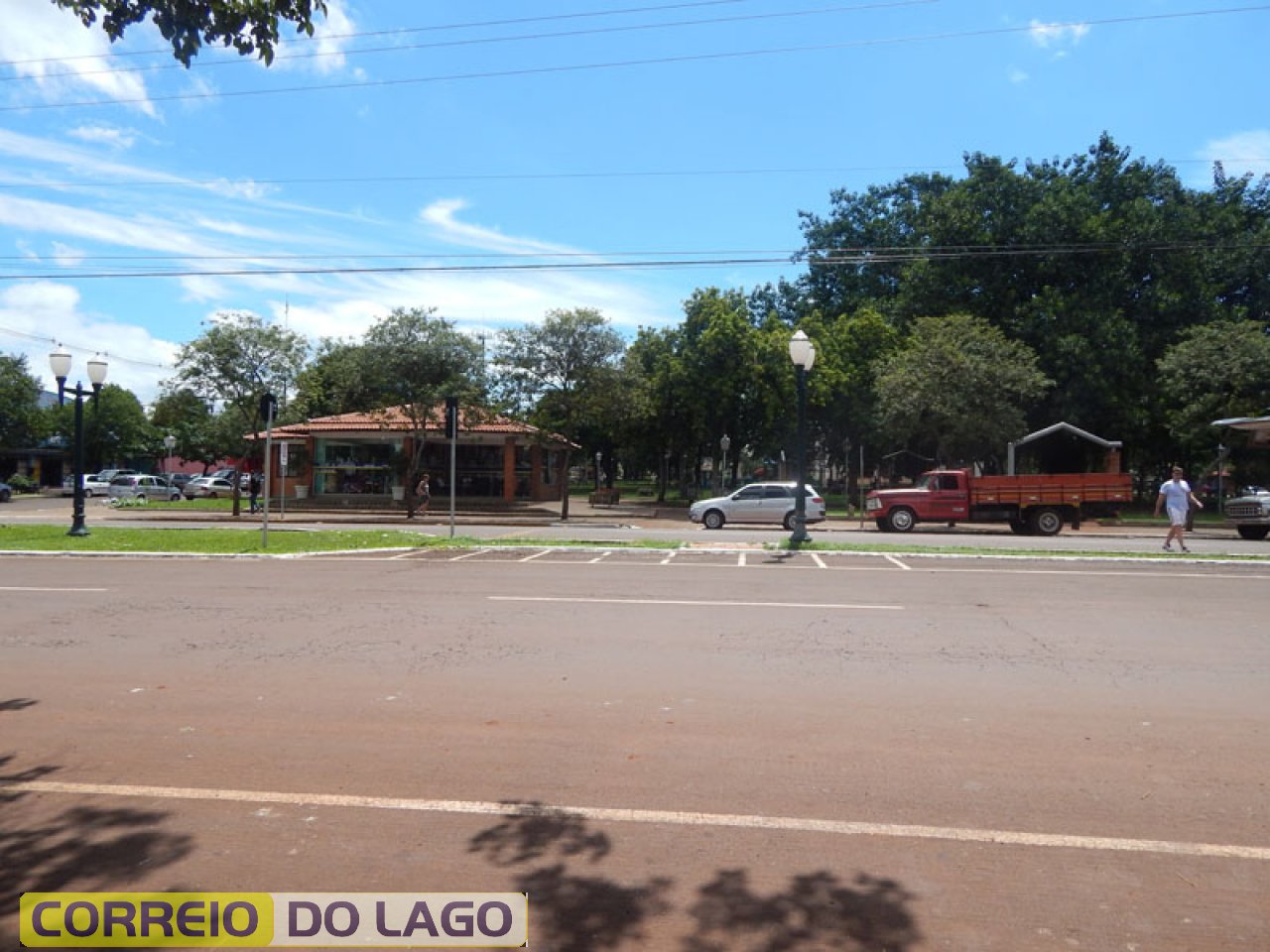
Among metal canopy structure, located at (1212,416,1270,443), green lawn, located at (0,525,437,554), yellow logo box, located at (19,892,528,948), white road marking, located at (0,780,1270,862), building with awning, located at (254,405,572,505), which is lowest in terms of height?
yellow logo box, located at (19,892,528,948)

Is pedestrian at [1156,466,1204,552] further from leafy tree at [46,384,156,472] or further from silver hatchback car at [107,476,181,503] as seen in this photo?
leafy tree at [46,384,156,472]

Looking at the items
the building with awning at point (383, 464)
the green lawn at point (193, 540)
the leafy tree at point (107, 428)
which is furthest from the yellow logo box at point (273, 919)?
the leafy tree at point (107, 428)

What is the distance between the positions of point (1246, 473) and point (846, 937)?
143 feet

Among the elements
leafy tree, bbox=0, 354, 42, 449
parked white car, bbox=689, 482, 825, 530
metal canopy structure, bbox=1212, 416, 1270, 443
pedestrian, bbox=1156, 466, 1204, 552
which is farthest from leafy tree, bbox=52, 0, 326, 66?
leafy tree, bbox=0, 354, 42, 449

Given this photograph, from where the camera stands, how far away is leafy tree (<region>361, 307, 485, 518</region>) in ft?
100

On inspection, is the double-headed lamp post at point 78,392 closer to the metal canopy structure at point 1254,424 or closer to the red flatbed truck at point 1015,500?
the red flatbed truck at point 1015,500

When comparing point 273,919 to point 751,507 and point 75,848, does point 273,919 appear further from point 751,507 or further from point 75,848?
point 751,507

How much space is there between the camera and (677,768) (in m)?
5.07

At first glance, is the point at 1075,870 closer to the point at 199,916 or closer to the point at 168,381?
the point at 199,916

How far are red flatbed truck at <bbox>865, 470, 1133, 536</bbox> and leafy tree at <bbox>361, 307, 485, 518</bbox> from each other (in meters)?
14.6

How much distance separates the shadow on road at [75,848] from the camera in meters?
3.62

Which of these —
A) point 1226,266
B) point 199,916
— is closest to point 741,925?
point 199,916

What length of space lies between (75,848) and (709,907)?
9.06 ft

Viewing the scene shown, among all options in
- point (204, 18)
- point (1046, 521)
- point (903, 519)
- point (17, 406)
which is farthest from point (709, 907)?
point (17, 406)
